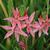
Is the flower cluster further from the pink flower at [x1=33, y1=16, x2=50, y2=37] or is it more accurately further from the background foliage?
the background foliage

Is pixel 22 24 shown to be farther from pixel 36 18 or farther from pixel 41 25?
pixel 36 18

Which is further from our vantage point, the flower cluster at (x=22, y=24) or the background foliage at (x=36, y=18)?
the background foliage at (x=36, y=18)

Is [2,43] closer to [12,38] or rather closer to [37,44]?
[12,38]

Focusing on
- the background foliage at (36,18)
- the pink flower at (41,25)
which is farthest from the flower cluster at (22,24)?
the background foliage at (36,18)

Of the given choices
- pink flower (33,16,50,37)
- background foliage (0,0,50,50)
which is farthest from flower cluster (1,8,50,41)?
background foliage (0,0,50,50)

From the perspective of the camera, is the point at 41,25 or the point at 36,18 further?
the point at 36,18

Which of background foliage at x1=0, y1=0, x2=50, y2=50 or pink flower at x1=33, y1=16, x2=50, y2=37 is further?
background foliage at x1=0, y1=0, x2=50, y2=50

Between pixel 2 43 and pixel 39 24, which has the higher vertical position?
pixel 39 24

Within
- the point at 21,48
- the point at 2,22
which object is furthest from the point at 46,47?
the point at 2,22

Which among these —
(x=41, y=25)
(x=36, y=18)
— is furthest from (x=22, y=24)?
(x=36, y=18)

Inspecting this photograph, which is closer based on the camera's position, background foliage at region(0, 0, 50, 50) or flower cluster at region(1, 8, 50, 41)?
flower cluster at region(1, 8, 50, 41)

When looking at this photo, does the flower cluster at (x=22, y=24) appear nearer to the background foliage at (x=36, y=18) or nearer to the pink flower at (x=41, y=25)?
the pink flower at (x=41, y=25)
